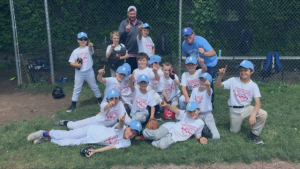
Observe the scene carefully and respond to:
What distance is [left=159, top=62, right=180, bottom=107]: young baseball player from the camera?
592cm

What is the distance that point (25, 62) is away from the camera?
31.3 ft

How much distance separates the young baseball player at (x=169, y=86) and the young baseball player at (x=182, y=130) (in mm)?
1023

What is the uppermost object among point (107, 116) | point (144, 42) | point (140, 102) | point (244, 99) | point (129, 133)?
point (144, 42)

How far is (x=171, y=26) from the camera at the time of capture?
9680 millimetres

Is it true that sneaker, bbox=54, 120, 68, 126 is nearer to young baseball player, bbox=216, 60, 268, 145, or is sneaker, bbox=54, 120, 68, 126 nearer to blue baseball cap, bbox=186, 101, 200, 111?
blue baseball cap, bbox=186, 101, 200, 111

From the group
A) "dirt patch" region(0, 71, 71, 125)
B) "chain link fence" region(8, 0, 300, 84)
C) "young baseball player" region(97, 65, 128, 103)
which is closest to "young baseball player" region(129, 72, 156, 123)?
"young baseball player" region(97, 65, 128, 103)

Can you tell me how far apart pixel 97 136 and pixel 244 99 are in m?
2.74

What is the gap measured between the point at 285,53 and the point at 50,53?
7.71 m

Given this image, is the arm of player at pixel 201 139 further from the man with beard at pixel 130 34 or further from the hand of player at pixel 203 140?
the man with beard at pixel 130 34

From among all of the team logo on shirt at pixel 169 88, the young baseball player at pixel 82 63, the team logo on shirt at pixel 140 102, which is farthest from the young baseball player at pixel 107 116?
the young baseball player at pixel 82 63

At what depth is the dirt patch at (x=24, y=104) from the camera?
648 centimetres

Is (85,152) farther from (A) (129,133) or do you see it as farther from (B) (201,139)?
(B) (201,139)

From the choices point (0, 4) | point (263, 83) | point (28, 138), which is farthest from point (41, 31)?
point (263, 83)

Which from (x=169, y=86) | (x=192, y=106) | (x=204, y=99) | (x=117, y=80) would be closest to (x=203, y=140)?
(x=192, y=106)
